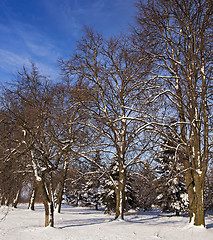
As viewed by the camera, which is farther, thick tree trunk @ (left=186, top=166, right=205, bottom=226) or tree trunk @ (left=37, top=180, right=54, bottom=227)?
tree trunk @ (left=37, top=180, right=54, bottom=227)

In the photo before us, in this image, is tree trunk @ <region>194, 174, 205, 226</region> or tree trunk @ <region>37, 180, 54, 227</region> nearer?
tree trunk @ <region>194, 174, 205, 226</region>

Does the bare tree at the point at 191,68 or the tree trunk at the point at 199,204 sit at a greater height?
the bare tree at the point at 191,68

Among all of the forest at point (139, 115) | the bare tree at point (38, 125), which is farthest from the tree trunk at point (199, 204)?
the bare tree at point (38, 125)

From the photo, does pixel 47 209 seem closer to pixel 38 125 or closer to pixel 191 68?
pixel 38 125

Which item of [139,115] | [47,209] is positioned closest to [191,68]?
[139,115]

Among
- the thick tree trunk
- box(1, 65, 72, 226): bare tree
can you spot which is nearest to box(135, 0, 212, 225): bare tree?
the thick tree trunk

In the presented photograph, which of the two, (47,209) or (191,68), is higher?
(191,68)

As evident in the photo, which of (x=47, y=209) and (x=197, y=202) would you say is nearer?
(x=197, y=202)

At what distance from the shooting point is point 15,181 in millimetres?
9125

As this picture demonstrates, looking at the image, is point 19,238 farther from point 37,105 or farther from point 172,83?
point 172,83

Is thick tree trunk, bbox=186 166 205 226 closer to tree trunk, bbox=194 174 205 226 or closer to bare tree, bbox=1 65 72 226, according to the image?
tree trunk, bbox=194 174 205 226

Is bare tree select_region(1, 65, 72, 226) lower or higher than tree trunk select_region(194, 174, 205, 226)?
higher

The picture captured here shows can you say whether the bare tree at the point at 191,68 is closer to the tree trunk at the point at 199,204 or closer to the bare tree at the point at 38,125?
the tree trunk at the point at 199,204

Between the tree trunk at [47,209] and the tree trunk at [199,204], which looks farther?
the tree trunk at [47,209]
